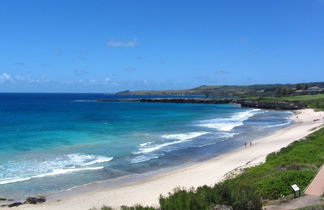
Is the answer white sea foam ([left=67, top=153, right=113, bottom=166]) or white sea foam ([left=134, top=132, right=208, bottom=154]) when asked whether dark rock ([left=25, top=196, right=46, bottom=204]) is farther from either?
white sea foam ([left=134, top=132, right=208, bottom=154])

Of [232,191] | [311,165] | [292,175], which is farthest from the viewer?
[311,165]

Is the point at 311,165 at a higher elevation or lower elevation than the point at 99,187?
higher

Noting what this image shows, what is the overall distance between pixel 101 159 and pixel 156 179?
7.11 metres

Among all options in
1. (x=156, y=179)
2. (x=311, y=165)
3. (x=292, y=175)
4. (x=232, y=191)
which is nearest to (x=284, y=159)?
(x=311, y=165)

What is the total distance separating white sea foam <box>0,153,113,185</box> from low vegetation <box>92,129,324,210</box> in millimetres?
11331

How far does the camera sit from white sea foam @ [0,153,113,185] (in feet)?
76.0

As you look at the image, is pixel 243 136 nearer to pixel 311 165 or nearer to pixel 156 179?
pixel 156 179

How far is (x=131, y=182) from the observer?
73.4 ft

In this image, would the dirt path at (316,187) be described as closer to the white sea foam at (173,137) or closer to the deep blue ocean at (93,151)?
the deep blue ocean at (93,151)

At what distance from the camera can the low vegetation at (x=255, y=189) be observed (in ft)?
35.1

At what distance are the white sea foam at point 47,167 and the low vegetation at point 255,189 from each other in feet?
37.2

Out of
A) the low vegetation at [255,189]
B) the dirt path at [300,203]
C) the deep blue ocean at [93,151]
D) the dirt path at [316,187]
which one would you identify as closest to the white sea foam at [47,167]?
the deep blue ocean at [93,151]

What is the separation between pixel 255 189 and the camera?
523 inches

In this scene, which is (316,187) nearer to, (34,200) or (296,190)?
(296,190)
